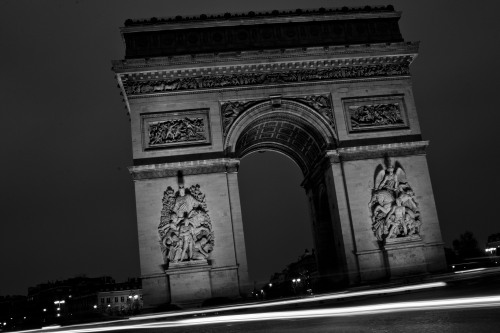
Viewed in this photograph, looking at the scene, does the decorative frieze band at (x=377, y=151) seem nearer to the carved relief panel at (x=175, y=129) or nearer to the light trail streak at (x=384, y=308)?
the carved relief panel at (x=175, y=129)

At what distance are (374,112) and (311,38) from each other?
4.30m

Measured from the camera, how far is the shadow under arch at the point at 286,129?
22109 millimetres

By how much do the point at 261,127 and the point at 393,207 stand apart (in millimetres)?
7056

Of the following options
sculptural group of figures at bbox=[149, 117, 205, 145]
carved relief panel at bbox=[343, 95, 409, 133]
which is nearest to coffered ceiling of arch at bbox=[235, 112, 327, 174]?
carved relief panel at bbox=[343, 95, 409, 133]

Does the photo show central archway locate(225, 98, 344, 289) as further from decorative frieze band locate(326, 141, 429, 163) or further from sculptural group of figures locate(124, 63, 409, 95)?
sculptural group of figures locate(124, 63, 409, 95)

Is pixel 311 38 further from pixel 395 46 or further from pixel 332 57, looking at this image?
pixel 395 46

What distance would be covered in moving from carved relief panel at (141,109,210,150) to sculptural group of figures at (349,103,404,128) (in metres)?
6.34

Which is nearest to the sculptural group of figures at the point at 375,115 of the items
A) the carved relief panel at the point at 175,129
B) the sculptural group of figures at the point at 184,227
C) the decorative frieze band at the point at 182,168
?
the decorative frieze band at the point at 182,168

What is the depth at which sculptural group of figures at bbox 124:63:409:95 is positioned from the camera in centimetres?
2197

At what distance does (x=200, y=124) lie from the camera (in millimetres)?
21859

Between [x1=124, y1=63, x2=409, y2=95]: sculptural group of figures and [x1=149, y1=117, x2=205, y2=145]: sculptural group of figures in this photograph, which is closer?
[x1=149, y1=117, x2=205, y2=145]: sculptural group of figures

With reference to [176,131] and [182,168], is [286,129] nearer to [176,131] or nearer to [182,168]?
[176,131]

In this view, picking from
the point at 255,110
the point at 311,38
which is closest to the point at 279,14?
the point at 311,38

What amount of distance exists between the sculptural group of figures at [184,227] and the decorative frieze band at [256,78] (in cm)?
444
